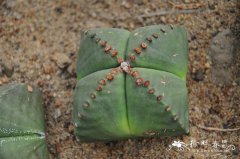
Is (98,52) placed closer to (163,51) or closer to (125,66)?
(125,66)

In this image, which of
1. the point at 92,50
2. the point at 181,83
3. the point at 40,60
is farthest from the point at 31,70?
the point at 181,83

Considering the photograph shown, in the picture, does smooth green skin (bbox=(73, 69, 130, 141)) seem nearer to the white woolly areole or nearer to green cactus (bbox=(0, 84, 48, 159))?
the white woolly areole

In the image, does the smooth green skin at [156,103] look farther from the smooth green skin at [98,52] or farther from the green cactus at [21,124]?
the green cactus at [21,124]

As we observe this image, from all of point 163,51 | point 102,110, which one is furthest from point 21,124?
point 163,51

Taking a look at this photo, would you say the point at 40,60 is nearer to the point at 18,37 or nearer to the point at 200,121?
the point at 18,37

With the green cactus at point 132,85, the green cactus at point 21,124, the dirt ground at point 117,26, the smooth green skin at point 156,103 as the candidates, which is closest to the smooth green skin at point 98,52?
the green cactus at point 132,85

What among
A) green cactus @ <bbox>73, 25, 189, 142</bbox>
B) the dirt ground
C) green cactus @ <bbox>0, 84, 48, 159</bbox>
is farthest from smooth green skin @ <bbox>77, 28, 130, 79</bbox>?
the dirt ground
